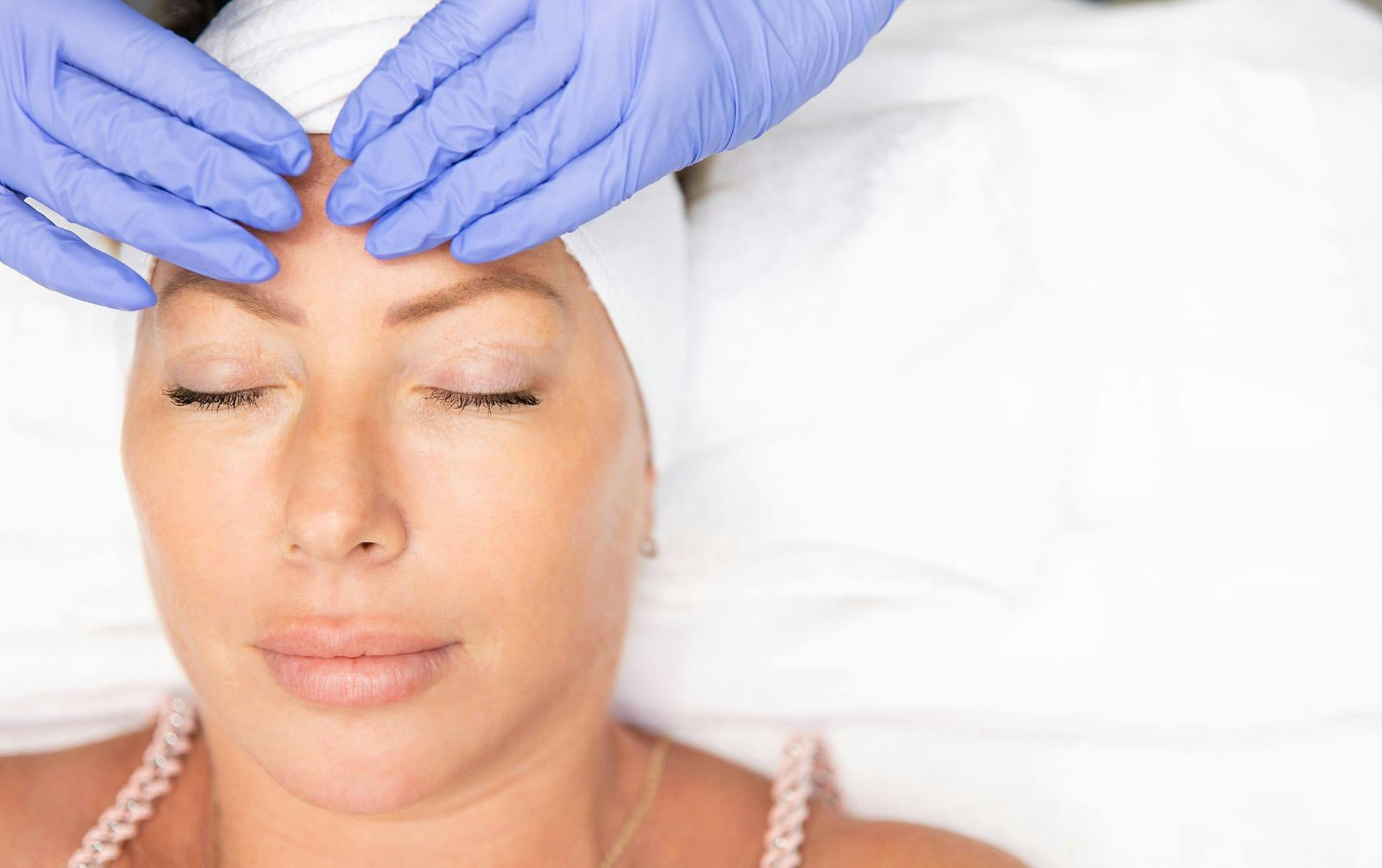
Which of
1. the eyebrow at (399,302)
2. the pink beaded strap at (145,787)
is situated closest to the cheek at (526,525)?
the eyebrow at (399,302)

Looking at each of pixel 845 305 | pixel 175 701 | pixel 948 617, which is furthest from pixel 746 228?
pixel 175 701

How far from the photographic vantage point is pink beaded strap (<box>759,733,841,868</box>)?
1.61m

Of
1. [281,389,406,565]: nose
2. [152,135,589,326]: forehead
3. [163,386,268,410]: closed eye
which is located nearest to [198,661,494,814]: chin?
[281,389,406,565]: nose

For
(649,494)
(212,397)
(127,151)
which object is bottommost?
(649,494)

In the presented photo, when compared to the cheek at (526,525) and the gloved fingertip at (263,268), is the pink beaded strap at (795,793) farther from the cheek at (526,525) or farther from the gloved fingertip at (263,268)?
the gloved fingertip at (263,268)

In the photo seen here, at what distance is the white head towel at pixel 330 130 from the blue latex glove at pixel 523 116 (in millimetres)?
82

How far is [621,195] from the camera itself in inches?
53.8

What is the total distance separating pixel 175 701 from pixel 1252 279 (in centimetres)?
163

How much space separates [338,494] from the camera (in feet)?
4.01

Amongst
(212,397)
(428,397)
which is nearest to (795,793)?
(428,397)

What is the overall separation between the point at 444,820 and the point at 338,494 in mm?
465

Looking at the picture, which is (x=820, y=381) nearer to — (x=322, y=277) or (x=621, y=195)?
(x=621, y=195)

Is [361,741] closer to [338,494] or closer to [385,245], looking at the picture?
[338,494]

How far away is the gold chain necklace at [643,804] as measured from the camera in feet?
5.32
